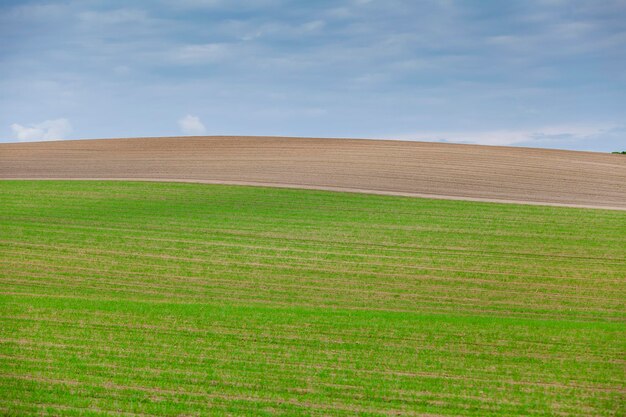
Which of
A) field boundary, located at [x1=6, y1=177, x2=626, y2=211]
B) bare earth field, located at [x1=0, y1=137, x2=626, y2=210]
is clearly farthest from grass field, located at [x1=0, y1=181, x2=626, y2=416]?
bare earth field, located at [x1=0, y1=137, x2=626, y2=210]

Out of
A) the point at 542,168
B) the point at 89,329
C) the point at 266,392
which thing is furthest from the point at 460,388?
the point at 542,168

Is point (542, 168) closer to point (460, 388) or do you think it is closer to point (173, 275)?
point (173, 275)

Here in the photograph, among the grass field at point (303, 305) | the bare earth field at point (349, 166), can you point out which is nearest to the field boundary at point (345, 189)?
the bare earth field at point (349, 166)

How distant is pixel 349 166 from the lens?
38156 mm

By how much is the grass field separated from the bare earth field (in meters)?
3.11

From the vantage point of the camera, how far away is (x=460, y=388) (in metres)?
11.6

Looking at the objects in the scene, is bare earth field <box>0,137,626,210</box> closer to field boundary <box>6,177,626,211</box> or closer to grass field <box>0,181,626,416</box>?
field boundary <box>6,177,626,211</box>

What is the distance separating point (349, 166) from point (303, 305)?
21235 mm

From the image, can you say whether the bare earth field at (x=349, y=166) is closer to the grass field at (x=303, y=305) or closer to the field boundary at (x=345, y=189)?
the field boundary at (x=345, y=189)

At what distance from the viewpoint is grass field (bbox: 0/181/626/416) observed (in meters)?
11.2

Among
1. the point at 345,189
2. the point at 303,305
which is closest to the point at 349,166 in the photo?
the point at 345,189

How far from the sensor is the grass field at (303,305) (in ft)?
36.7

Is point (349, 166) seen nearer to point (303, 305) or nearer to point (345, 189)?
point (345, 189)

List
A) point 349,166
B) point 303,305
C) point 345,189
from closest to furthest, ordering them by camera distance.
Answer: point 303,305 → point 345,189 → point 349,166
